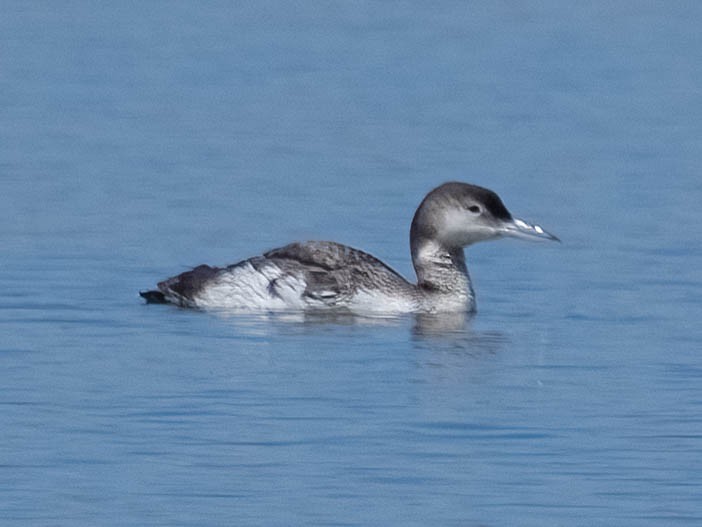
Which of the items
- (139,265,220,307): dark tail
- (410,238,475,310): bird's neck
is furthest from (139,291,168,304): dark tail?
(410,238,475,310): bird's neck

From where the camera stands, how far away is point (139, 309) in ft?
46.5

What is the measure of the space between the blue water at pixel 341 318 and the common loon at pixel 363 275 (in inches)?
10.3

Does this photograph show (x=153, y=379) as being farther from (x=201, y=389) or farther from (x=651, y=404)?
(x=651, y=404)

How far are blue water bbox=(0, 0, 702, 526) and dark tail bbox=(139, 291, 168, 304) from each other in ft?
0.48

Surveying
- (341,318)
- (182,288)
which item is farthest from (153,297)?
(341,318)

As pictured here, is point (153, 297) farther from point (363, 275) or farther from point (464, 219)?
point (464, 219)

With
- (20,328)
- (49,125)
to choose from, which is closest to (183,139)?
(49,125)

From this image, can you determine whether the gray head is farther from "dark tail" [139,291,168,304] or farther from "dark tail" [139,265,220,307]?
"dark tail" [139,291,168,304]

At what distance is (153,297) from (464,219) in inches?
79.0

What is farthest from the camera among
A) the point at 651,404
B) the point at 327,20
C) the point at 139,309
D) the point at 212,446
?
the point at 327,20

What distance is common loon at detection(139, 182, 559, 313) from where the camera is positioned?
46.9ft

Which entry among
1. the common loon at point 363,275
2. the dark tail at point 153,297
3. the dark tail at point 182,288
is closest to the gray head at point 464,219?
the common loon at point 363,275

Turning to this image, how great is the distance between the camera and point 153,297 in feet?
47.3

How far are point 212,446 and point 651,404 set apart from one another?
2.36 m
